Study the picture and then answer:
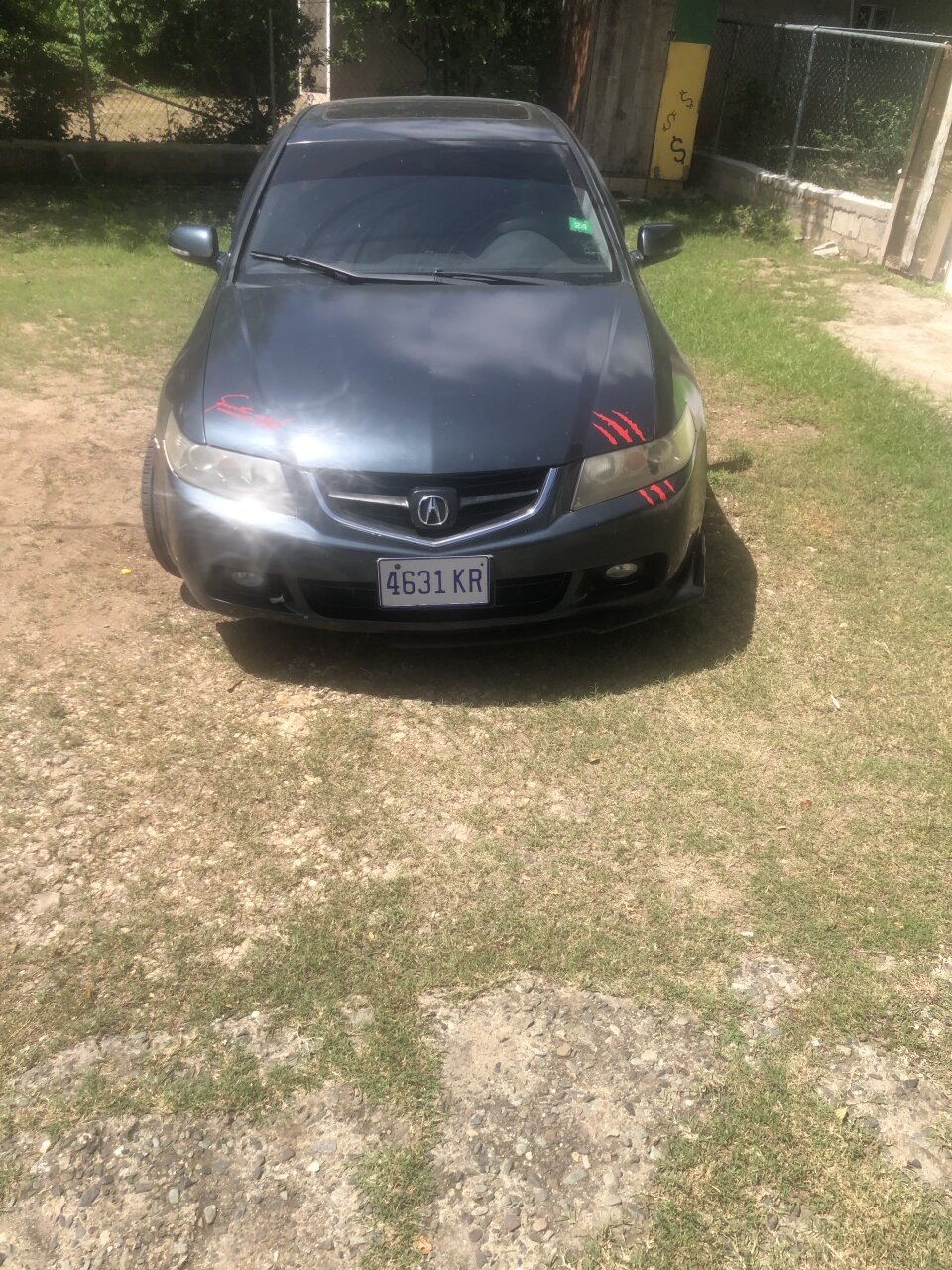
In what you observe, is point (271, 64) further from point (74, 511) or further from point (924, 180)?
point (74, 511)

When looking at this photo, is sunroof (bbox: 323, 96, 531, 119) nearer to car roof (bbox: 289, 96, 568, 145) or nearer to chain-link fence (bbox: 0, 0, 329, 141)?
car roof (bbox: 289, 96, 568, 145)

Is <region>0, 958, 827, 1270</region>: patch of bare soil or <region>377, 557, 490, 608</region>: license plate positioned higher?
<region>377, 557, 490, 608</region>: license plate

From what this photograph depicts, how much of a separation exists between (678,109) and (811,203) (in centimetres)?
287

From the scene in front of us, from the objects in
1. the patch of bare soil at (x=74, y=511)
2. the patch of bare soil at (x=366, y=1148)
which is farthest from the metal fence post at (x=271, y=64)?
the patch of bare soil at (x=366, y=1148)

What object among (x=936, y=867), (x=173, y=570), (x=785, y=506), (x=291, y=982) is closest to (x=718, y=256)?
(x=785, y=506)

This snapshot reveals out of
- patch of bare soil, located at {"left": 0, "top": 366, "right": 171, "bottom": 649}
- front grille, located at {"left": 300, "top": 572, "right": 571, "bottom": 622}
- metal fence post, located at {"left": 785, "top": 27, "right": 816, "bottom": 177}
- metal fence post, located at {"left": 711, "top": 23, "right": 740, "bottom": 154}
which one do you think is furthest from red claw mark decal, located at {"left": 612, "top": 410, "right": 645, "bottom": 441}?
metal fence post, located at {"left": 711, "top": 23, "right": 740, "bottom": 154}

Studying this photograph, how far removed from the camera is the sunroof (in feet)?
16.5

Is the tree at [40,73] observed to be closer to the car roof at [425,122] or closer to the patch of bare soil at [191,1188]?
the car roof at [425,122]

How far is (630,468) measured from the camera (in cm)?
343

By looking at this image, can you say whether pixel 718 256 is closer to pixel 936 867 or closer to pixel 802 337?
pixel 802 337

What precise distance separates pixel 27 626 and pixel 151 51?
37.3 ft

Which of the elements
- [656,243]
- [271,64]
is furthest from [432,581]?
[271,64]

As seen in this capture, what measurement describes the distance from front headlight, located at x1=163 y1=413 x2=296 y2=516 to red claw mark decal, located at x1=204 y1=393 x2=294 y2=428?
13 cm

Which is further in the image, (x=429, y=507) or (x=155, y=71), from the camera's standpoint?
(x=155, y=71)
